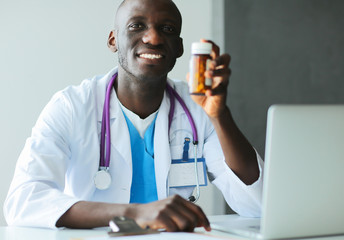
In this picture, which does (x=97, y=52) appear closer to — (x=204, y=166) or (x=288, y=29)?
(x=204, y=166)

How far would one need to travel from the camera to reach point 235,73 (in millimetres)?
3357

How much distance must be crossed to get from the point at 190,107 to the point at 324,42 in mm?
2070

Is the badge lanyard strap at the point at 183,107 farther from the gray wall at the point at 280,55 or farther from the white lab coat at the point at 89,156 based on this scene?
the gray wall at the point at 280,55

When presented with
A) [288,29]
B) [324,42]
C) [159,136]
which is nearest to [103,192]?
[159,136]

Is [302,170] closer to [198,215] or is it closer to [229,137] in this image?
[198,215]

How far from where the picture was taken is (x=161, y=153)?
1844 millimetres

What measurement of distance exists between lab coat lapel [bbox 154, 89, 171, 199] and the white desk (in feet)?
1.73

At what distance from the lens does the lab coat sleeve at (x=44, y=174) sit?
1354mm

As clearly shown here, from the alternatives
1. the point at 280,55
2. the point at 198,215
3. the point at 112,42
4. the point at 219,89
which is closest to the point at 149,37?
the point at 112,42

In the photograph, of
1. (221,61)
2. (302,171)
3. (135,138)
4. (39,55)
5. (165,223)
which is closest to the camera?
(302,171)

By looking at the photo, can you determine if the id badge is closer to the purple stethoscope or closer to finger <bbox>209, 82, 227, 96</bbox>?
the purple stethoscope

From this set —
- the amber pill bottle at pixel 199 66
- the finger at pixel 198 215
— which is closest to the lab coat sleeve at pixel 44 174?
the finger at pixel 198 215

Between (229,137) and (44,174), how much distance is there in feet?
2.03

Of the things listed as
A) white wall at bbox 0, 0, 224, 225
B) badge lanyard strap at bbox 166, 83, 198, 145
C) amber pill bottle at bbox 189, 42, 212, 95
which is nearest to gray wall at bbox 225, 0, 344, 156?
white wall at bbox 0, 0, 224, 225
